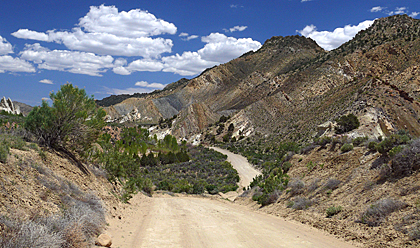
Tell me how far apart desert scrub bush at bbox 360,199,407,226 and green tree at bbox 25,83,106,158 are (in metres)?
11.8

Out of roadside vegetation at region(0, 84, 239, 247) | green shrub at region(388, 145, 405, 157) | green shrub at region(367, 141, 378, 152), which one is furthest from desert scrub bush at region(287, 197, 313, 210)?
roadside vegetation at region(0, 84, 239, 247)

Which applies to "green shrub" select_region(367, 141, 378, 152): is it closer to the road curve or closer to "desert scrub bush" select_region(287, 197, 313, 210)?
"desert scrub bush" select_region(287, 197, 313, 210)

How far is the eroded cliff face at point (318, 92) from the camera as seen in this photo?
38.7m

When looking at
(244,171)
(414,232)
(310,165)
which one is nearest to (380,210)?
(414,232)

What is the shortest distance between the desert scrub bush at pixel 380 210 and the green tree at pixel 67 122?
11762mm

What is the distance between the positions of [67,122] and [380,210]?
1257cm

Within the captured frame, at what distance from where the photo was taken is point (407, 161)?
10133mm

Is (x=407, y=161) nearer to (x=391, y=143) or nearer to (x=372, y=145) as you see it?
(x=391, y=143)

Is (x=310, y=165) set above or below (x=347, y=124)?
below

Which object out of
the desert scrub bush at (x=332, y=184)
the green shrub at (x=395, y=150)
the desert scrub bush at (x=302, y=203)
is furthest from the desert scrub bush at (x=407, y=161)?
the desert scrub bush at (x=302, y=203)

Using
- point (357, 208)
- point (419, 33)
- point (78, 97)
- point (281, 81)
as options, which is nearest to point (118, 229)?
point (78, 97)

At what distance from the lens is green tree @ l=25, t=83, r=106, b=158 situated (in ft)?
40.0

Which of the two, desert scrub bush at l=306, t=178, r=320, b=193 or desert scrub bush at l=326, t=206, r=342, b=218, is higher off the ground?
desert scrub bush at l=306, t=178, r=320, b=193

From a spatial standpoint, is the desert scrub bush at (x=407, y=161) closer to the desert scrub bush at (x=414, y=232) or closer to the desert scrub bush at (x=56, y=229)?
the desert scrub bush at (x=414, y=232)
